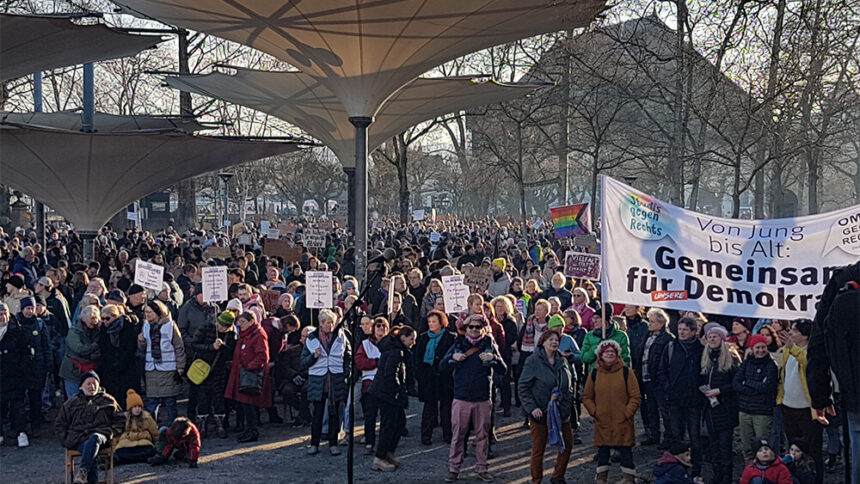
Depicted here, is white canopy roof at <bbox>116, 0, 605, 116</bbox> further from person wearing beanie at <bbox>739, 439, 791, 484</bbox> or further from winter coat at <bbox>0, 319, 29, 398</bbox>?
person wearing beanie at <bbox>739, 439, 791, 484</bbox>

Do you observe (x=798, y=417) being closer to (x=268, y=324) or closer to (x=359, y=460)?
(x=359, y=460)

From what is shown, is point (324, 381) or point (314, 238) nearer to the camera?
point (324, 381)

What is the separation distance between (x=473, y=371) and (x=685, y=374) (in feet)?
7.39

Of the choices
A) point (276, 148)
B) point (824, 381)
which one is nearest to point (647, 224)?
point (824, 381)


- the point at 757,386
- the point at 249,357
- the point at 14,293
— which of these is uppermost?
the point at 14,293

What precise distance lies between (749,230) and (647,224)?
3.38 feet

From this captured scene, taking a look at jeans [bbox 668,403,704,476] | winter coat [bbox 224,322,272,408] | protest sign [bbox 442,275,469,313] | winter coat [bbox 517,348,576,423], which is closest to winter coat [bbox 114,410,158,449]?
winter coat [bbox 224,322,272,408]

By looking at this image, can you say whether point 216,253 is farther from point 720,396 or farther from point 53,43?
point 720,396

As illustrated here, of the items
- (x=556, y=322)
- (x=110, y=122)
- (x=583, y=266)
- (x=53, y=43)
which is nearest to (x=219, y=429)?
(x=556, y=322)

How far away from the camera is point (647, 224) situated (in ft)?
31.6

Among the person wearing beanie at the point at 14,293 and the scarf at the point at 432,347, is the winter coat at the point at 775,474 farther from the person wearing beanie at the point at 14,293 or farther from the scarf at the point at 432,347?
the person wearing beanie at the point at 14,293

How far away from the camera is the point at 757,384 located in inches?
374

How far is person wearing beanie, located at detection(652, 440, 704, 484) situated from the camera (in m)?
8.25

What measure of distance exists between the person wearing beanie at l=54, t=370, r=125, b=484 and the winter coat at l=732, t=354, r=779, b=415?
20.8 feet
